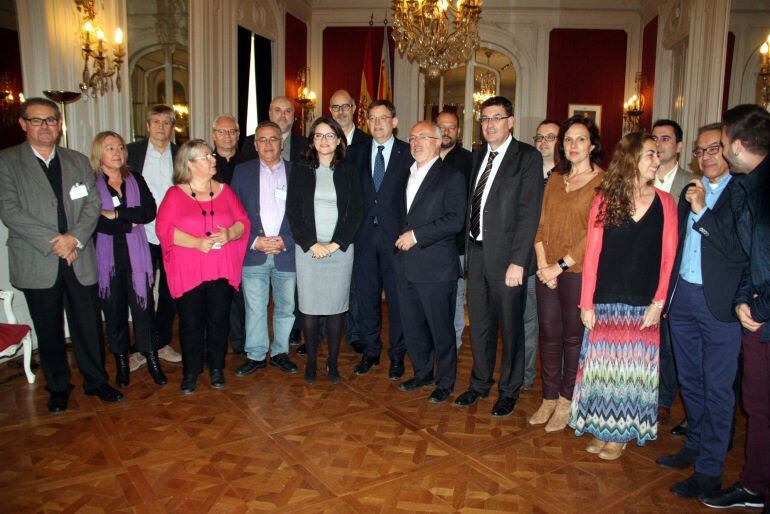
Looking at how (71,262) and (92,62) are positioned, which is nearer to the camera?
(71,262)

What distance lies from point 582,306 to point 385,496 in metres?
1.32

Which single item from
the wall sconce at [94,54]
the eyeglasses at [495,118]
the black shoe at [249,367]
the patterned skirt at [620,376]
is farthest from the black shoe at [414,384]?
the wall sconce at [94,54]

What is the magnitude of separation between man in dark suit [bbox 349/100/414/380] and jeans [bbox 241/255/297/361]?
1.65 feet

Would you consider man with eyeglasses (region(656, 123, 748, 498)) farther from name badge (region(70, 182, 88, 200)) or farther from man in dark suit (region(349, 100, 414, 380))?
name badge (region(70, 182, 88, 200))

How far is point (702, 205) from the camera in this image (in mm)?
2629

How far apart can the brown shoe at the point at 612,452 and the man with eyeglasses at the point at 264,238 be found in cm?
210

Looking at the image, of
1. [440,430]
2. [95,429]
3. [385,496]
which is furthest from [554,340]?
[95,429]

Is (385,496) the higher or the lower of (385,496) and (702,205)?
the lower

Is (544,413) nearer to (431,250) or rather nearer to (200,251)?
(431,250)

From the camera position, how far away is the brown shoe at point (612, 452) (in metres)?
2.88

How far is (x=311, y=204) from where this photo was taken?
3.65m

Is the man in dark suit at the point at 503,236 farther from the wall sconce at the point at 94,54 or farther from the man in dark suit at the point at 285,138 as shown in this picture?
Result: the wall sconce at the point at 94,54

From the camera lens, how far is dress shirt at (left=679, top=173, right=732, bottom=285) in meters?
2.65

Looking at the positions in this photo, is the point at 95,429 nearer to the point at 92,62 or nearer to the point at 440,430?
the point at 440,430
